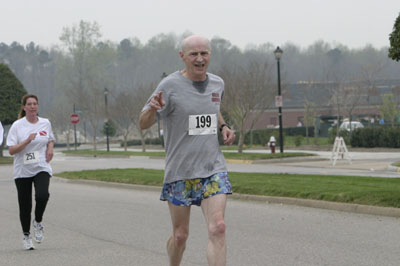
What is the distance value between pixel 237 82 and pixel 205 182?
3452 cm

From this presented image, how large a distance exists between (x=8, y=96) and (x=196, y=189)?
41202 millimetres

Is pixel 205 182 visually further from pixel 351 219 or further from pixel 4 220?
pixel 4 220

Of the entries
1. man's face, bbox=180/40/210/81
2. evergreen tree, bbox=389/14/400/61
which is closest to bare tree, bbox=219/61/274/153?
evergreen tree, bbox=389/14/400/61

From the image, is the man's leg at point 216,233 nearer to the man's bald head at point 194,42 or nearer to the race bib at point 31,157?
the man's bald head at point 194,42

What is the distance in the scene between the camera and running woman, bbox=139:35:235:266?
5.50 meters

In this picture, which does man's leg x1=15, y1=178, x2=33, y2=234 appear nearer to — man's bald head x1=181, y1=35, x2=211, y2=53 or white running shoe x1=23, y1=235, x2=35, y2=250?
white running shoe x1=23, y1=235, x2=35, y2=250

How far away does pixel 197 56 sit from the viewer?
5.48 m

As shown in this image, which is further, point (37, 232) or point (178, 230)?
point (37, 232)

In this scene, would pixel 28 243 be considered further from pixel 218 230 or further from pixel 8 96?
pixel 8 96

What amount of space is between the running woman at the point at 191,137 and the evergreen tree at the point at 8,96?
131 ft

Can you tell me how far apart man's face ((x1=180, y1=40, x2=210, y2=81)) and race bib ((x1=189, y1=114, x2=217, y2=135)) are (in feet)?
1.09

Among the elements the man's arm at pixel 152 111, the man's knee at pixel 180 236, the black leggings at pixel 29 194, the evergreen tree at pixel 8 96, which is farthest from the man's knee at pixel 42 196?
the evergreen tree at pixel 8 96

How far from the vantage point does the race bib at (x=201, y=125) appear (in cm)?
553

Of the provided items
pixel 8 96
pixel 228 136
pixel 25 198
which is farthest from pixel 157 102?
pixel 8 96
